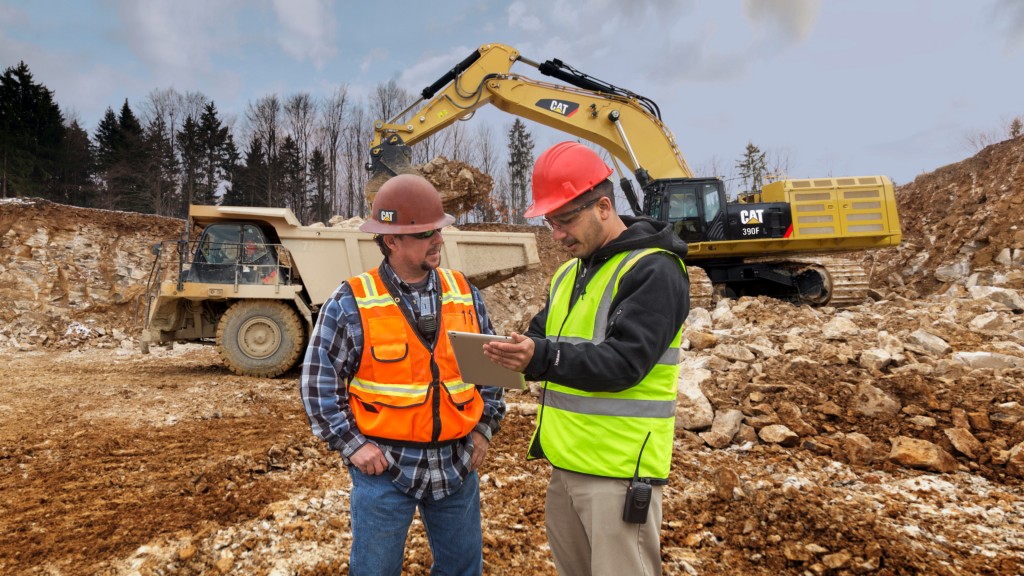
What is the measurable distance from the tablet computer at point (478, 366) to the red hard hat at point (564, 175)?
A: 1.42ft

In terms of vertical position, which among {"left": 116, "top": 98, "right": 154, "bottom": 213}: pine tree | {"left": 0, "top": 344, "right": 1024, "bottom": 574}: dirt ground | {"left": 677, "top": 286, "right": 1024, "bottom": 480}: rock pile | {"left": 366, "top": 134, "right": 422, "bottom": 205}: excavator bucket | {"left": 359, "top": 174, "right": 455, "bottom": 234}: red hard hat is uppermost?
{"left": 116, "top": 98, "right": 154, "bottom": 213}: pine tree

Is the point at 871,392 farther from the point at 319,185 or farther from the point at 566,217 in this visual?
the point at 319,185

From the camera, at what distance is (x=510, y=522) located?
3268 millimetres

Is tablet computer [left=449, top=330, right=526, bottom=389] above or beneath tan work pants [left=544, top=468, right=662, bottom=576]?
above

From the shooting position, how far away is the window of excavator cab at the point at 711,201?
1036cm

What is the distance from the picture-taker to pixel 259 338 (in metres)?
8.34

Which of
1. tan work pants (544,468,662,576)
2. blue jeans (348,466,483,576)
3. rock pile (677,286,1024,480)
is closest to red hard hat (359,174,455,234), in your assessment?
blue jeans (348,466,483,576)

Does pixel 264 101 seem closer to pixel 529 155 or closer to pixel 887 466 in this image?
pixel 529 155

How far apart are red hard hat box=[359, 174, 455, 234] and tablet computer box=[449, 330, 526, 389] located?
17.7 inches

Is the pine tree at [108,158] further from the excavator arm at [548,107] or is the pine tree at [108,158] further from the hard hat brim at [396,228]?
the hard hat brim at [396,228]

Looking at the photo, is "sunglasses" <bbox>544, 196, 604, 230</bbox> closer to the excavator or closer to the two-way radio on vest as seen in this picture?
the two-way radio on vest

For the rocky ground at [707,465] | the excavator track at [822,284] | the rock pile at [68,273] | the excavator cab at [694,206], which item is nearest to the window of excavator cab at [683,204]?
the excavator cab at [694,206]

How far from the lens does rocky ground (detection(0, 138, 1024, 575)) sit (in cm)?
291

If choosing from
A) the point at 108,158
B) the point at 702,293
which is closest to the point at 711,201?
the point at 702,293
